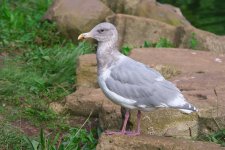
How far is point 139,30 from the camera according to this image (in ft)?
31.8

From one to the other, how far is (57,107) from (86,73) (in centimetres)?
57

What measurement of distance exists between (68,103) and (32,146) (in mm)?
1634

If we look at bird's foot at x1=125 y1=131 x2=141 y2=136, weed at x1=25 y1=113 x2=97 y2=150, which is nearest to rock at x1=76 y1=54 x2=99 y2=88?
weed at x1=25 y1=113 x2=97 y2=150

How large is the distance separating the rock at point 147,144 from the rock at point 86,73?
8.08 ft

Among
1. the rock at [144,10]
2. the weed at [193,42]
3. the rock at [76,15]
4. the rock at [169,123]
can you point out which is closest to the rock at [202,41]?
the weed at [193,42]

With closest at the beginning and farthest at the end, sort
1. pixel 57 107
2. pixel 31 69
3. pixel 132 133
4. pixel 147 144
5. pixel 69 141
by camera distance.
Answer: pixel 147 144, pixel 132 133, pixel 69 141, pixel 57 107, pixel 31 69

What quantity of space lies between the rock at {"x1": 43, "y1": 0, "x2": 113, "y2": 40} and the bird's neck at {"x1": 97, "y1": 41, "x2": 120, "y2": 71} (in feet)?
14.2

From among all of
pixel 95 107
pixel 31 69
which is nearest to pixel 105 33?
pixel 95 107

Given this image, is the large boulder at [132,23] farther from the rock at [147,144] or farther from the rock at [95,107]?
the rock at [147,144]

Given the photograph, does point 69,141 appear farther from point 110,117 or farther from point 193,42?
point 193,42

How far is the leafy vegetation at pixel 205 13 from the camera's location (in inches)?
524

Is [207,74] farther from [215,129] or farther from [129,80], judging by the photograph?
[129,80]

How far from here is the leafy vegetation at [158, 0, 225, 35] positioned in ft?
43.7

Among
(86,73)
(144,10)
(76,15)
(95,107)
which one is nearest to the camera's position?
(95,107)
